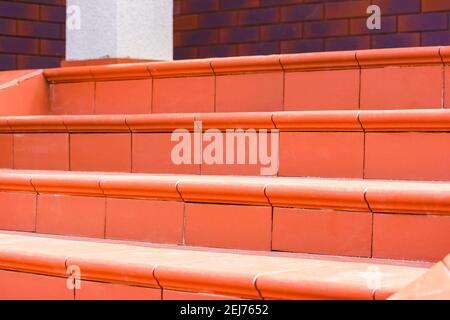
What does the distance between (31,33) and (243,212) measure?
389cm

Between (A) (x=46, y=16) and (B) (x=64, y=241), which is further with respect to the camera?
(A) (x=46, y=16)

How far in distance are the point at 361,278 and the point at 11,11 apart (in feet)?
14.9

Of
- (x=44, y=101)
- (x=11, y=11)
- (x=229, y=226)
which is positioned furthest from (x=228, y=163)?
(x=11, y=11)

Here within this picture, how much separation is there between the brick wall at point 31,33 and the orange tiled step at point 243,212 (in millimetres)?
2881

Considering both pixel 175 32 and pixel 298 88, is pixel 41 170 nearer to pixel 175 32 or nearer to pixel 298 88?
pixel 298 88

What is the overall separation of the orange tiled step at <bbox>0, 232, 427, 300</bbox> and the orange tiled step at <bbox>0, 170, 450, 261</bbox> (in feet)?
0.28

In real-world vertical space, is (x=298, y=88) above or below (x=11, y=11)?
below

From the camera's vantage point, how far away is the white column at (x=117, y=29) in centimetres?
470

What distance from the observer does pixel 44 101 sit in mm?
4395

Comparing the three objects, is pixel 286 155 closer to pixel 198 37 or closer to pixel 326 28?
pixel 326 28

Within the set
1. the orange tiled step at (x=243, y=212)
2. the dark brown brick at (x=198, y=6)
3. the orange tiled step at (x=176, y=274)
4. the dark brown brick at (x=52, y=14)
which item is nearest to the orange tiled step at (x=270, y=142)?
the orange tiled step at (x=243, y=212)

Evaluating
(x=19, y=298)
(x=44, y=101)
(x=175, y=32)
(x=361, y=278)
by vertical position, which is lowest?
(x=19, y=298)

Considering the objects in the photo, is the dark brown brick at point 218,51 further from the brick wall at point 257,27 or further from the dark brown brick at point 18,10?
the dark brown brick at point 18,10

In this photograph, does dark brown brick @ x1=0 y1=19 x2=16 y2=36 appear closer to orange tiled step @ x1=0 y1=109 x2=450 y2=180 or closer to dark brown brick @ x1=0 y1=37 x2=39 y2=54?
dark brown brick @ x1=0 y1=37 x2=39 y2=54
